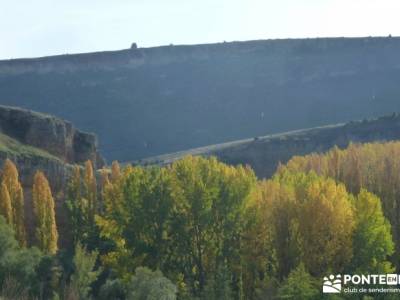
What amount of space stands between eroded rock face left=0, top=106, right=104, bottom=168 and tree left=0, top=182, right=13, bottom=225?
86.4 feet

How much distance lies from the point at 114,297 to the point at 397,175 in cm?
3011

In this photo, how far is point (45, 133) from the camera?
3639 inches

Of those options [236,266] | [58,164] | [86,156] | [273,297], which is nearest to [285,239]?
[236,266]

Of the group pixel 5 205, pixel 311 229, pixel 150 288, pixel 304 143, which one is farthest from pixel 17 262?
pixel 304 143

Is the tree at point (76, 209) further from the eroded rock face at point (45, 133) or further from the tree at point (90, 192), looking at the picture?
the eroded rock face at point (45, 133)

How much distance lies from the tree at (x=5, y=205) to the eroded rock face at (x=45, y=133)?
26321 mm

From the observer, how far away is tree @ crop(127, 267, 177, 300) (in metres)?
40.0

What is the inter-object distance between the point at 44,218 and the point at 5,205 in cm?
313

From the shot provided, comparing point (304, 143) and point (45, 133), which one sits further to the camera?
point (304, 143)

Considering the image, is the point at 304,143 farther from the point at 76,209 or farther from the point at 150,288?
the point at 150,288

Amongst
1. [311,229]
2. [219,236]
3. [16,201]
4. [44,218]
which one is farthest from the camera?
[16,201]

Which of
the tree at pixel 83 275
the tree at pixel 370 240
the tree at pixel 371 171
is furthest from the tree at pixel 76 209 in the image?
the tree at pixel 370 240

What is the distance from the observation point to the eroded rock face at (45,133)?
301ft

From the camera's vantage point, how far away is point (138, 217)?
53.0 meters
